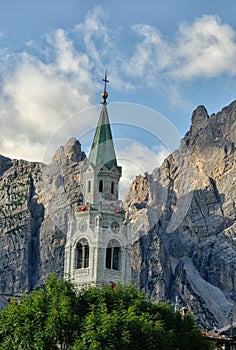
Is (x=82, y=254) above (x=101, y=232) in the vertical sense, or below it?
below

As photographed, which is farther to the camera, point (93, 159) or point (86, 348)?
point (93, 159)

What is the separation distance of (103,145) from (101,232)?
8394mm

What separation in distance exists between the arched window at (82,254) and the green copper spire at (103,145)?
701cm

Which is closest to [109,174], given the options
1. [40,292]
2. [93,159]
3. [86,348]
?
[93,159]

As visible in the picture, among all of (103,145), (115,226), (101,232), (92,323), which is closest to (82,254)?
(101,232)

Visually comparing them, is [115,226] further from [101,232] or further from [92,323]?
[92,323]

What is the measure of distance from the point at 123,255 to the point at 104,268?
2656 millimetres

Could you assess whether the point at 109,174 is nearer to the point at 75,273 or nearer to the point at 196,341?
the point at 75,273

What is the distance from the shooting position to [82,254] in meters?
91.9

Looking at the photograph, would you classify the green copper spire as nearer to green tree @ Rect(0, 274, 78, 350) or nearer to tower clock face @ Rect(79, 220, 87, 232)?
tower clock face @ Rect(79, 220, 87, 232)

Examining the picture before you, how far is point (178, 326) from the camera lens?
7981 cm

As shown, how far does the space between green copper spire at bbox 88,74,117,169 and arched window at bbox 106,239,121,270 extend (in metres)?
6.94

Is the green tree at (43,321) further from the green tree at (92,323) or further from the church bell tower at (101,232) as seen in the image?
the church bell tower at (101,232)

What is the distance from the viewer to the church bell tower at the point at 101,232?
90312 mm
